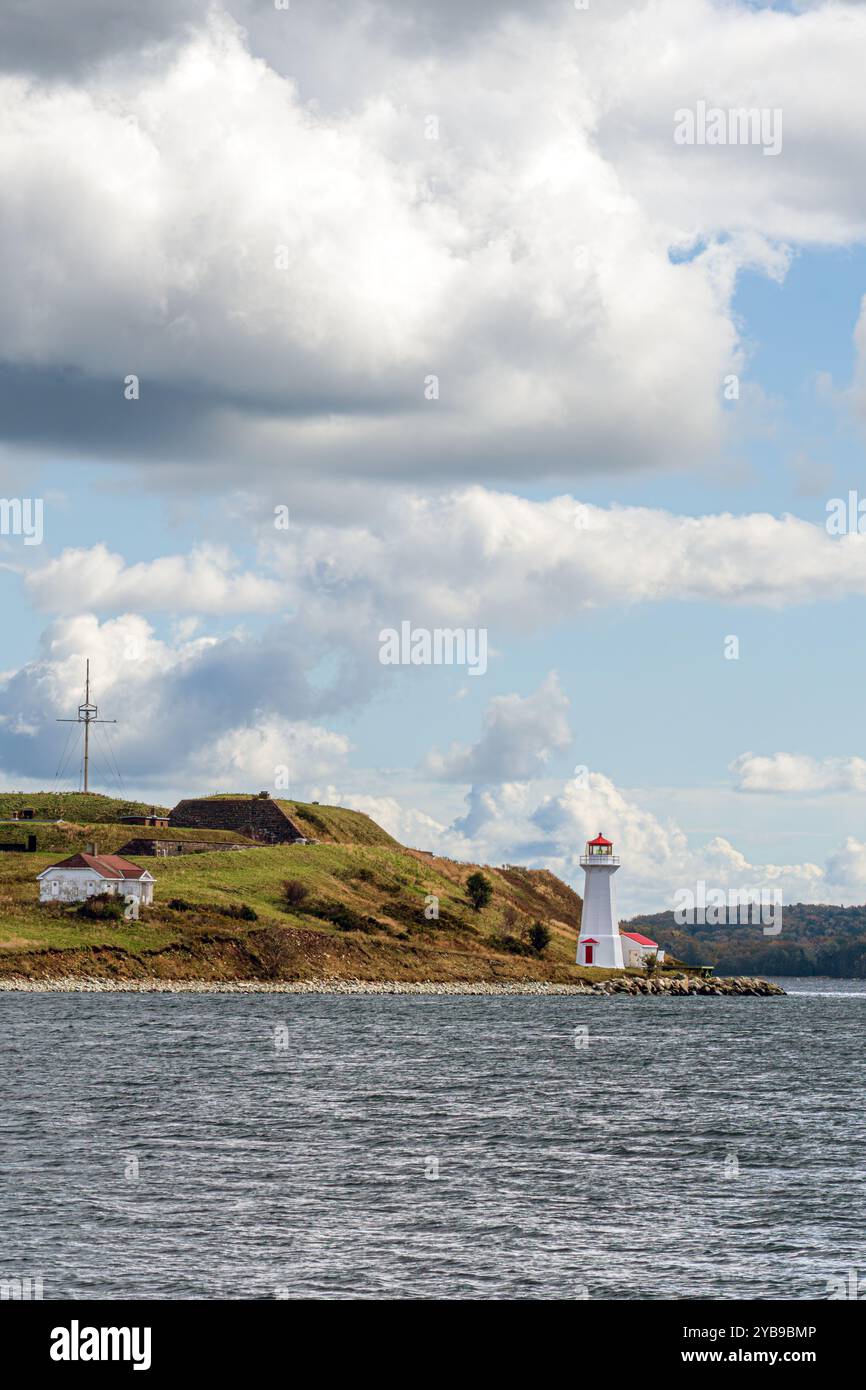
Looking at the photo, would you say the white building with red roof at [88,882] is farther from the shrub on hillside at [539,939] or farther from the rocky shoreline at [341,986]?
the shrub on hillside at [539,939]

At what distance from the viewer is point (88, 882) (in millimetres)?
150625

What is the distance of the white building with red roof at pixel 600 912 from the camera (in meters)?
177

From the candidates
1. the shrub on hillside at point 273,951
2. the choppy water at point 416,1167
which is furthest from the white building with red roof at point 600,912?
the choppy water at point 416,1167

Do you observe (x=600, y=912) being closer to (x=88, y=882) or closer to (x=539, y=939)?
(x=539, y=939)

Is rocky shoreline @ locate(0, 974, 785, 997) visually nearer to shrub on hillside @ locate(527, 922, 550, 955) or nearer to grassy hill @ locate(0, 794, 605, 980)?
grassy hill @ locate(0, 794, 605, 980)

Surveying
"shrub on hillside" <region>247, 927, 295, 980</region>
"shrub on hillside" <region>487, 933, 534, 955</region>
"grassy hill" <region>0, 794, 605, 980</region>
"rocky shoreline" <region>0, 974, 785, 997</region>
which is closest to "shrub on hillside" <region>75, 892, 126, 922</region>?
"grassy hill" <region>0, 794, 605, 980</region>

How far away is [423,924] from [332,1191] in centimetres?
14185

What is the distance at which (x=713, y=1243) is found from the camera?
35.4 m

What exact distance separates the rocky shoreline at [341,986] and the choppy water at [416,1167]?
34.1m

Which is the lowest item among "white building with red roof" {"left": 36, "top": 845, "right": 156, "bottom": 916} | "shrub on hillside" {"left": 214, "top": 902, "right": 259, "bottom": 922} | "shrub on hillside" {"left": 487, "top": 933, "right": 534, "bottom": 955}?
"shrub on hillside" {"left": 487, "top": 933, "right": 534, "bottom": 955}

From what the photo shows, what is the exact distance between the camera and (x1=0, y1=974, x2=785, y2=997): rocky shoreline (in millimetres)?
127875
